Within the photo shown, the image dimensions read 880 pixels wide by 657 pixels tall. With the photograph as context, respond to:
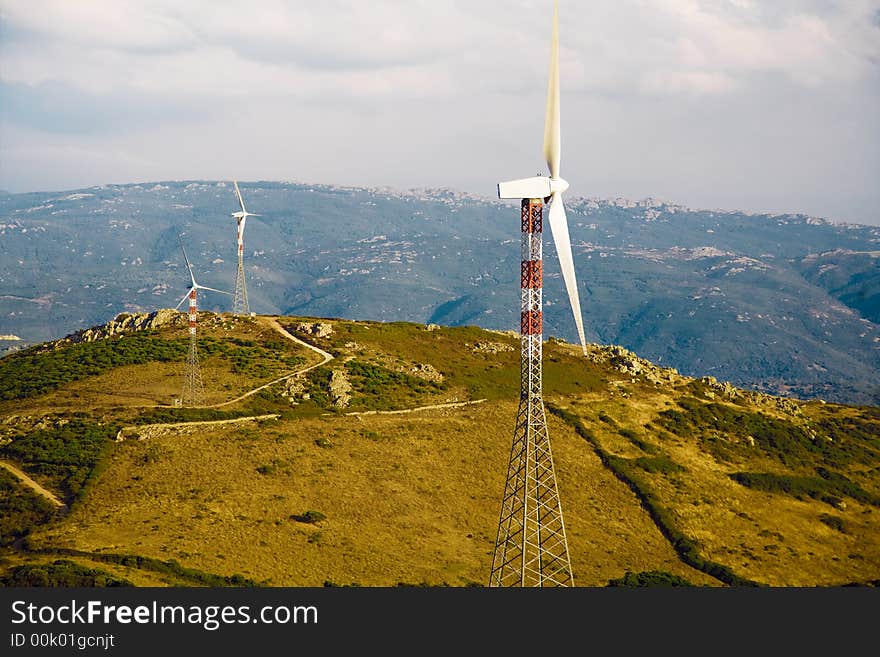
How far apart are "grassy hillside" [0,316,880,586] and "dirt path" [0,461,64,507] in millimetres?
1496

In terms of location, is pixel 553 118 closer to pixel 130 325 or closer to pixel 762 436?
pixel 762 436

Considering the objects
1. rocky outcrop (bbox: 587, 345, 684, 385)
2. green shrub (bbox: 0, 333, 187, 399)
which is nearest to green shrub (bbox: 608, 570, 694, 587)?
rocky outcrop (bbox: 587, 345, 684, 385)

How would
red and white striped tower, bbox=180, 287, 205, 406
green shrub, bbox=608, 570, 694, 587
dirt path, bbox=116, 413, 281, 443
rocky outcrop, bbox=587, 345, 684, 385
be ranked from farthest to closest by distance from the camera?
1. rocky outcrop, bbox=587, 345, 684, 385
2. red and white striped tower, bbox=180, 287, 205, 406
3. dirt path, bbox=116, 413, 281, 443
4. green shrub, bbox=608, 570, 694, 587

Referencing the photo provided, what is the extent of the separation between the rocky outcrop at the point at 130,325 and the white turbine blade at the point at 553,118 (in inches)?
4702

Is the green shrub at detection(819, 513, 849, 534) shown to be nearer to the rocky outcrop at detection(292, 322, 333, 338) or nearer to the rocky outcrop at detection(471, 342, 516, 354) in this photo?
the rocky outcrop at detection(471, 342, 516, 354)

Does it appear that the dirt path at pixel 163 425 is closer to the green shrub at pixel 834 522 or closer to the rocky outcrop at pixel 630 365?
the rocky outcrop at pixel 630 365

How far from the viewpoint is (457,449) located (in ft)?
417

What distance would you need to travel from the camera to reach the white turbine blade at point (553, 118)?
66.6 metres

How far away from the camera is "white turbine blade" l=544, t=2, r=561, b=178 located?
66562 millimetres

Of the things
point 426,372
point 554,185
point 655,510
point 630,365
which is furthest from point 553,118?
point 630,365

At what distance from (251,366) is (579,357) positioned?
69.5m

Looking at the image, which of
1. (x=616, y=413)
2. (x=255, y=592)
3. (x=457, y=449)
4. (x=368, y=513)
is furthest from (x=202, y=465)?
(x=616, y=413)

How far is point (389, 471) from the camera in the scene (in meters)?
116

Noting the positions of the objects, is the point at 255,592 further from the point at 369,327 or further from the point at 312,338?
the point at 369,327
